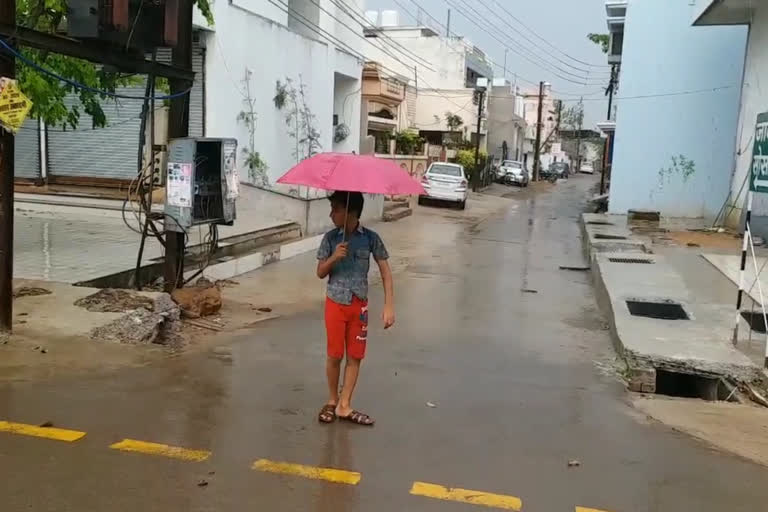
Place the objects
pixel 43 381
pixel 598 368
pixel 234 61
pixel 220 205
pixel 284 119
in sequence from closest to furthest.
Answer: pixel 43 381, pixel 598 368, pixel 220 205, pixel 234 61, pixel 284 119

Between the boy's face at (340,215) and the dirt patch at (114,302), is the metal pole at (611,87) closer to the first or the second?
the dirt patch at (114,302)

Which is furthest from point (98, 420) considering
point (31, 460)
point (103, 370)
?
point (103, 370)

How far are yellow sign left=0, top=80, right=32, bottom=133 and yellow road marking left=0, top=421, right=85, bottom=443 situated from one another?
8.92ft

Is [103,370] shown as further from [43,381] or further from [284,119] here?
[284,119]

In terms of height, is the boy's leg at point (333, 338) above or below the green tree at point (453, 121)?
below

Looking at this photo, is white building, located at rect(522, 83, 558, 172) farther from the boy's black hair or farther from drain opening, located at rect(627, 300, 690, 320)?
the boy's black hair

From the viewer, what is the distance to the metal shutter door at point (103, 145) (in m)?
17.3

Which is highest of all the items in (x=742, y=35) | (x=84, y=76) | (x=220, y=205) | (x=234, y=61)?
(x=742, y=35)

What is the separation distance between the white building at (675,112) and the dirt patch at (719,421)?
1870 centimetres

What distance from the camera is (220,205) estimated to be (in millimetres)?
8906

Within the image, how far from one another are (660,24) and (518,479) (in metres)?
22.9

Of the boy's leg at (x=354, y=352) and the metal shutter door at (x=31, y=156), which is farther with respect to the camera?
the metal shutter door at (x=31, y=156)

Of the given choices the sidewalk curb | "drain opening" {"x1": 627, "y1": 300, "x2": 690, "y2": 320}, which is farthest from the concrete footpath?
the sidewalk curb

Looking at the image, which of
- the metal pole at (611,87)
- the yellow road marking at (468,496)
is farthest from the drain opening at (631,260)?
the metal pole at (611,87)
